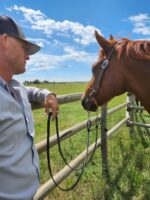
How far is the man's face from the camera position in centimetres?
152

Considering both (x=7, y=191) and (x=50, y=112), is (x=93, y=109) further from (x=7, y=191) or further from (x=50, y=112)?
(x=7, y=191)

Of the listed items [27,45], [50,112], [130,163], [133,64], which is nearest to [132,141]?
[130,163]

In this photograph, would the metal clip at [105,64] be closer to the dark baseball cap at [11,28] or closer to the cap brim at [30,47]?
the cap brim at [30,47]

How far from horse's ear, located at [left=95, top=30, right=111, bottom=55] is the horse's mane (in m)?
0.13

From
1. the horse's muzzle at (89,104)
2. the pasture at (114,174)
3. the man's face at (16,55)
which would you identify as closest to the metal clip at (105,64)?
the horse's muzzle at (89,104)

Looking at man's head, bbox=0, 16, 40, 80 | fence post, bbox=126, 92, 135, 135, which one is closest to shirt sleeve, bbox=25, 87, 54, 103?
man's head, bbox=0, 16, 40, 80

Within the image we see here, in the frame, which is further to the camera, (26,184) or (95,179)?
(95,179)

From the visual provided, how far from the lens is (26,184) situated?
1.49 metres

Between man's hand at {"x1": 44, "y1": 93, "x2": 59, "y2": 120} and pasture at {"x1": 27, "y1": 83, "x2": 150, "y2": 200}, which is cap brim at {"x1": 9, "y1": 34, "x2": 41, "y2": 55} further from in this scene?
pasture at {"x1": 27, "y1": 83, "x2": 150, "y2": 200}

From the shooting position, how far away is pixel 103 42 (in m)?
2.77

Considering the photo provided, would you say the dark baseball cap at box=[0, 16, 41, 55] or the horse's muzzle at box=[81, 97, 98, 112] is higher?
the dark baseball cap at box=[0, 16, 41, 55]

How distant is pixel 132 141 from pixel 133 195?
7.86ft

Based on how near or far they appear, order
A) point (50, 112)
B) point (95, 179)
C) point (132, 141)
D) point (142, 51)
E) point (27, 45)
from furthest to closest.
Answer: point (132, 141)
point (95, 179)
point (142, 51)
point (50, 112)
point (27, 45)

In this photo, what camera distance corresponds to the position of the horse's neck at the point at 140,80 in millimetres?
2588
